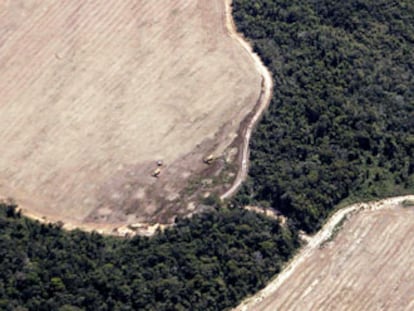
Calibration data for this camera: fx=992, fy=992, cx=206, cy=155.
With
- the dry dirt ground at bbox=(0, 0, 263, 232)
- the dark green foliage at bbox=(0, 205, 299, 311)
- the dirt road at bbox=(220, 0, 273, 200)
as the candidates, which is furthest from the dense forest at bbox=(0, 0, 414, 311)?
the dry dirt ground at bbox=(0, 0, 263, 232)

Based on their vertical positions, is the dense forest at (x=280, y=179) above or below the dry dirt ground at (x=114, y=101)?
below

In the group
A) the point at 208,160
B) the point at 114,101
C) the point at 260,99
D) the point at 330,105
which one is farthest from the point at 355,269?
the point at 114,101

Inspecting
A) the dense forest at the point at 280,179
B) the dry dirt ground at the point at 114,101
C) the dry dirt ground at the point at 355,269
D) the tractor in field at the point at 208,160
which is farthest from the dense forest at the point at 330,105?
the tractor in field at the point at 208,160

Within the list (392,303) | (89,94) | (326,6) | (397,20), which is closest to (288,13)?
(326,6)

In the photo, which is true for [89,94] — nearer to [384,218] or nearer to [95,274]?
[95,274]

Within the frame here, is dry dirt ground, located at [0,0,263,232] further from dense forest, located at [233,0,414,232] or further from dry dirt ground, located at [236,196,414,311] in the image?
dry dirt ground, located at [236,196,414,311]

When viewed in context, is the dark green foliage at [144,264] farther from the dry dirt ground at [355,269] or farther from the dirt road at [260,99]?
the dirt road at [260,99]
